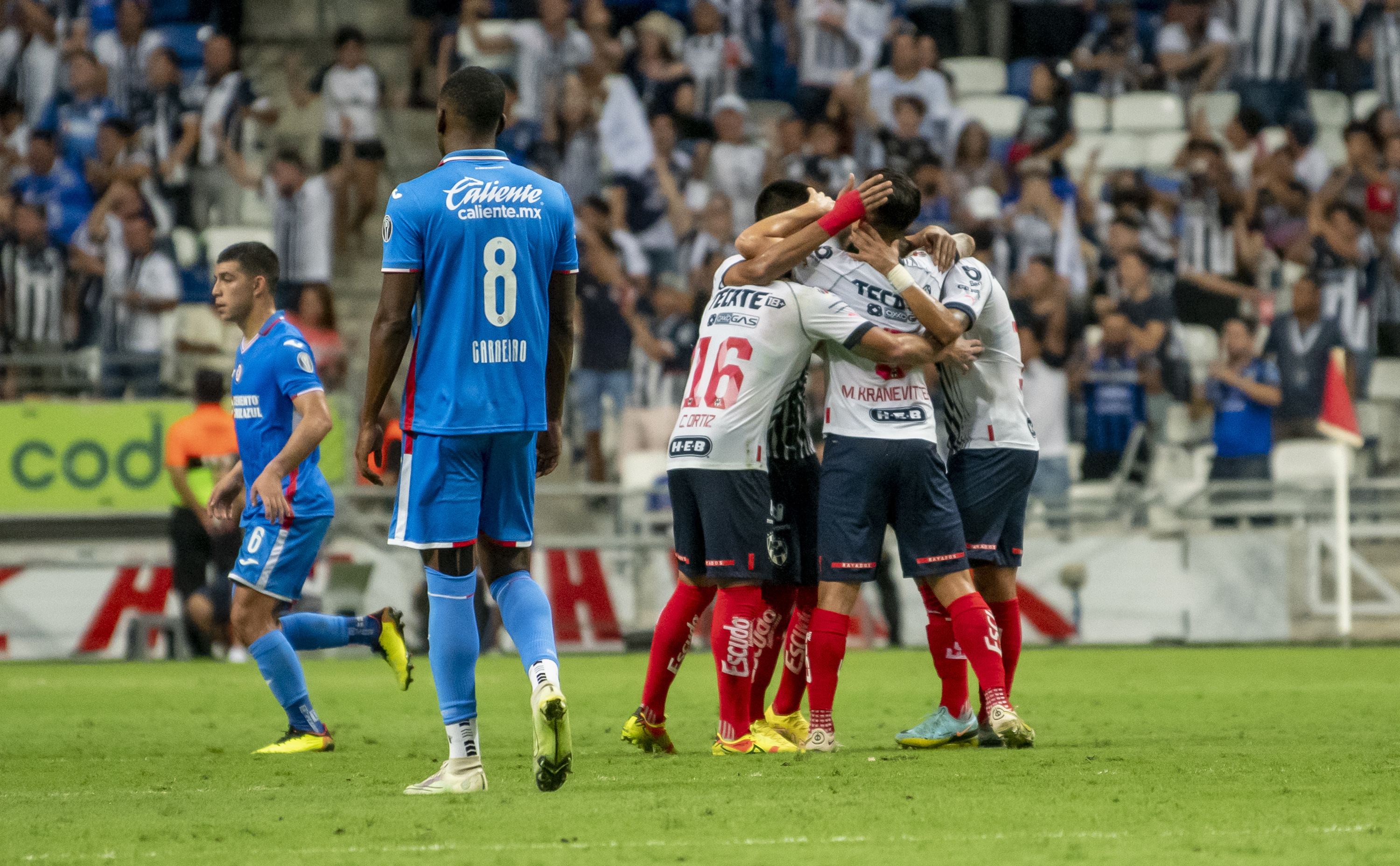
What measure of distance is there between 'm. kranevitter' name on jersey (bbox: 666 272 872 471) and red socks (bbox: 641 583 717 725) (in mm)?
538

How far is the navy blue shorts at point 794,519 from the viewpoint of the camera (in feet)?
23.7

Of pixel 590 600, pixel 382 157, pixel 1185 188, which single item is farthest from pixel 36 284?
pixel 1185 188

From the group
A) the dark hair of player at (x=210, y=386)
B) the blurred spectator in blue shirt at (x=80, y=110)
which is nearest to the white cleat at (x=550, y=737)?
the dark hair of player at (x=210, y=386)

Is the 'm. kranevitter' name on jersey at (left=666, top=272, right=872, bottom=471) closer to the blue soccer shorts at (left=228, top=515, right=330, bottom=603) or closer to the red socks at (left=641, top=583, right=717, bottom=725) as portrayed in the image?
the red socks at (left=641, top=583, right=717, bottom=725)

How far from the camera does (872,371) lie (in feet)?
22.9

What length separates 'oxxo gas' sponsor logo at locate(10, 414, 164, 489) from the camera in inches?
581

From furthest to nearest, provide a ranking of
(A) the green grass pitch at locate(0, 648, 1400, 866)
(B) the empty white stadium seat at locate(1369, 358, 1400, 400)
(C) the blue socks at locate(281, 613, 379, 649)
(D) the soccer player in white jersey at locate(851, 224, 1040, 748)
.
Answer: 1. (B) the empty white stadium seat at locate(1369, 358, 1400, 400)
2. (C) the blue socks at locate(281, 613, 379, 649)
3. (D) the soccer player in white jersey at locate(851, 224, 1040, 748)
4. (A) the green grass pitch at locate(0, 648, 1400, 866)

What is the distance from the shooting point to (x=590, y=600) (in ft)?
47.3

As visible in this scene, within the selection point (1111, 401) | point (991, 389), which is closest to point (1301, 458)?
point (1111, 401)

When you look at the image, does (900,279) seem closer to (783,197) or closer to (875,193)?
(875,193)

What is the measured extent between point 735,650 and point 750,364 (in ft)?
3.68

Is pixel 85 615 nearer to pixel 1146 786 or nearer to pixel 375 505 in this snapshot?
pixel 375 505

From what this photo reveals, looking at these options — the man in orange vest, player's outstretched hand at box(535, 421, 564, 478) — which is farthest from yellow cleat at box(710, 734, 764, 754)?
the man in orange vest

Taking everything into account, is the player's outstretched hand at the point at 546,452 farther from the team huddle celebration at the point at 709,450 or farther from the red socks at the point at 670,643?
the red socks at the point at 670,643
